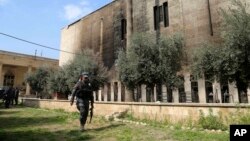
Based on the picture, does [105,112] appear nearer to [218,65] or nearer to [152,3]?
[218,65]

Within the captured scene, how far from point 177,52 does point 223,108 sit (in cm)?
1143

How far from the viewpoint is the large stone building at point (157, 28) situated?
2297 cm

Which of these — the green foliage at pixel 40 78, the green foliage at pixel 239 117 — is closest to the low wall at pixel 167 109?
the green foliage at pixel 239 117

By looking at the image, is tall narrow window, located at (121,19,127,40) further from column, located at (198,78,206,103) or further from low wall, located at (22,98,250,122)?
low wall, located at (22,98,250,122)

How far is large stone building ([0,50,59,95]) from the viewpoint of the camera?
45.5 m

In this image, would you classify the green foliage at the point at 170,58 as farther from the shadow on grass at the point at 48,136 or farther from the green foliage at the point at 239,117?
the shadow on grass at the point at 48,136

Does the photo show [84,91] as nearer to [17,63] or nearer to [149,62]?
[149,62]

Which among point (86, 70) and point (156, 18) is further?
point (156, 18)

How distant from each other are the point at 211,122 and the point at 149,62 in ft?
32.6

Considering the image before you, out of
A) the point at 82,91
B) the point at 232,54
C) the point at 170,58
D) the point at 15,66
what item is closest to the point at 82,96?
the point at 82,91

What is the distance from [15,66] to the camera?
4875 cm

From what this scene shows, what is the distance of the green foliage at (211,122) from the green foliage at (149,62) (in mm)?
9261

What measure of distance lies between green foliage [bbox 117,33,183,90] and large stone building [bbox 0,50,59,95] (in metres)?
30.4

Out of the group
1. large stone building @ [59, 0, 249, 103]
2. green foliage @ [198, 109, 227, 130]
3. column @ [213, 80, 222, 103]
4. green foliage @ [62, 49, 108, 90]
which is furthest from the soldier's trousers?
column @ [213, 80, 222, 103]
